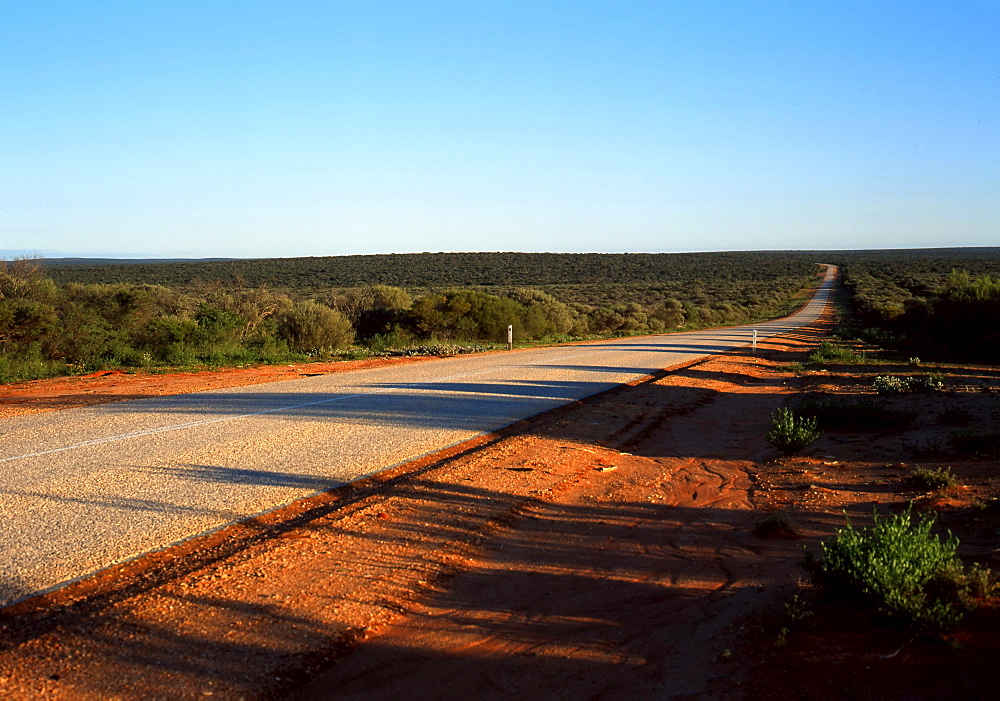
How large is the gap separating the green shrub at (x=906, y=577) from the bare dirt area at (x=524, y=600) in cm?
11

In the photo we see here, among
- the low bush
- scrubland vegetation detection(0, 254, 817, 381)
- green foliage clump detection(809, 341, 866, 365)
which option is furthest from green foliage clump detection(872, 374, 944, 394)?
scrubland vegetation detection(0, 254, 817, 381)

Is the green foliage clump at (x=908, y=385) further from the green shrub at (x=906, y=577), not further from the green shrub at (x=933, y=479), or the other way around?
the green shrub at (x=906, y=577)

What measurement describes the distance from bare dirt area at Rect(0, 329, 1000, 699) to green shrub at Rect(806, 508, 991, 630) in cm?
11

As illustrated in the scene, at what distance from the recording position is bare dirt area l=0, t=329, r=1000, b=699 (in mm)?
3740

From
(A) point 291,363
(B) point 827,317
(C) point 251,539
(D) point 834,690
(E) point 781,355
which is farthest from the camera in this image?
(B) point 827,317

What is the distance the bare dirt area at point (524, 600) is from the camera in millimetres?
3740

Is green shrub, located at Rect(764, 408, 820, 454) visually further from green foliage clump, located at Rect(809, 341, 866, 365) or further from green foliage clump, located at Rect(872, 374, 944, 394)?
green foliage clump, located at Rect(809, 341, 866, 365)

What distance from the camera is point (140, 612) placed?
4488 mm

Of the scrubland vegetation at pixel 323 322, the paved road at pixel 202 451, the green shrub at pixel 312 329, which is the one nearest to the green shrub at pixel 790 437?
the paved road at pixel 202 451

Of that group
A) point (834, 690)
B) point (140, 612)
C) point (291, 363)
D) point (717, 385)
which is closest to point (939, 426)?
point (717, 385)

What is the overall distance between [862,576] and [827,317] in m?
52.3

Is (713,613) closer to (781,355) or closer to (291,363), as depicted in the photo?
(291,363)

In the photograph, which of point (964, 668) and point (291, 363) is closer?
point (964, 668)

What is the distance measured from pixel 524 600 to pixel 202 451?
17.0 ft
